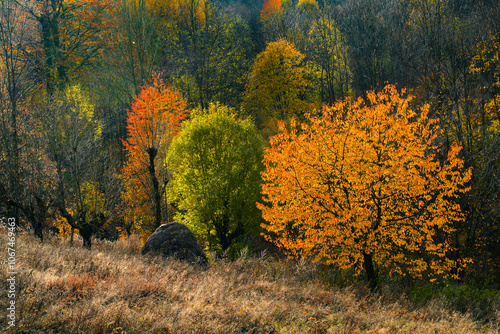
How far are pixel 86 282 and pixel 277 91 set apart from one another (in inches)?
1036

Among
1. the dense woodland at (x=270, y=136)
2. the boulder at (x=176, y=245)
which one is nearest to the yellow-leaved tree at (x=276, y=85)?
the dense woodland at (x=270, y=136)

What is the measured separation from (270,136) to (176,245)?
14299 millimetres

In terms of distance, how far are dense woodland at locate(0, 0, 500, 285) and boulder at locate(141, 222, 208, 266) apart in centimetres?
283

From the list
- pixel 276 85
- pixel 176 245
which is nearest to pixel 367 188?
pixel 176 245

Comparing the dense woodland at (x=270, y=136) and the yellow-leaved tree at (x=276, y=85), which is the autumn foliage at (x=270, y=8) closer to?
the dense woodland at (x=270, y=136)

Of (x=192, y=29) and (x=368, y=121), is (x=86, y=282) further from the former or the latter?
(x=192, y=29)

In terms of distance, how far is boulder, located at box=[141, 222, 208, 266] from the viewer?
1174 centimetres

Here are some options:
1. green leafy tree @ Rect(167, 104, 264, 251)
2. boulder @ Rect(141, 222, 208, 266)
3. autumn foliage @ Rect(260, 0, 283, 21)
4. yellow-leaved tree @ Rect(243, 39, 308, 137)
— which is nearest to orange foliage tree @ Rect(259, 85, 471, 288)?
boulder @ Rect(141, 222, 208, 266)

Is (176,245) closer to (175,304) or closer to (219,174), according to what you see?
(175,304)

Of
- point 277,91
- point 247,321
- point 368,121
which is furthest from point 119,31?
point 247,321

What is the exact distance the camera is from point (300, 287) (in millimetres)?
9312

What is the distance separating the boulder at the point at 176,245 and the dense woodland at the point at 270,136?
283 cm

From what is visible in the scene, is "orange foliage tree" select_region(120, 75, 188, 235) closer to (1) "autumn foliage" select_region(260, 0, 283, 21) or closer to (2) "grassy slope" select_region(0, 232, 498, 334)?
(2) "grassy slope" select_region(0, 232, 498, 334)

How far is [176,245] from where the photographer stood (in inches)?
472
